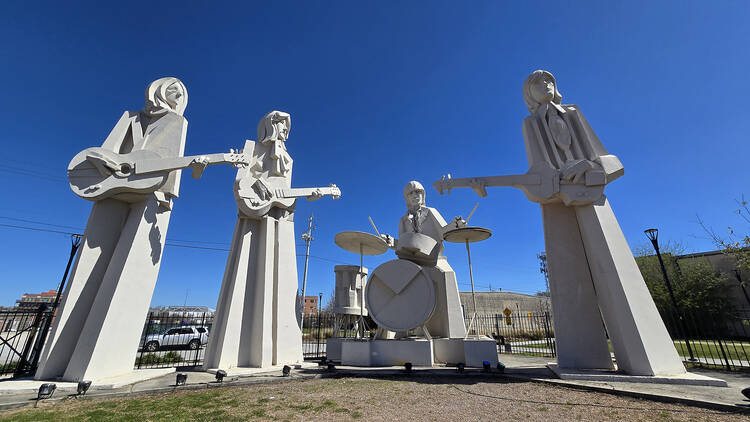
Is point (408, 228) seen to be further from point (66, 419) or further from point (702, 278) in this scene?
point (702, 278)

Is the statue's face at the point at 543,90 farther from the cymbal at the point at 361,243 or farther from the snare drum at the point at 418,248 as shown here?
the cymbal at the point at 361,243

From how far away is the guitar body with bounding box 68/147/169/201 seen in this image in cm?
803

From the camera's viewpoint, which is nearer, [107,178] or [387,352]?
[107,178]

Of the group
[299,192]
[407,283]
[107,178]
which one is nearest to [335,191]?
[299,192]

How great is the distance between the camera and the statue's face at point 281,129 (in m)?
12.0

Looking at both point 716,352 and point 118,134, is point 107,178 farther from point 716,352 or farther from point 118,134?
point 716,352

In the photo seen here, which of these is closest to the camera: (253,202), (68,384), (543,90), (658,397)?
(658,397)

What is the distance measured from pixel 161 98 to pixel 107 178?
304 centimetres

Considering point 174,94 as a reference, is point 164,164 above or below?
below

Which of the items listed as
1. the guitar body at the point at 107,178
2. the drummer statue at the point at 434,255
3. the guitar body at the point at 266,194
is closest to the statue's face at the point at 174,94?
the guitar body at the point at 107,178

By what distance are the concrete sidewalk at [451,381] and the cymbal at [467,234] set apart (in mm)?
4252

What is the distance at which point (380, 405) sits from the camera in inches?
229

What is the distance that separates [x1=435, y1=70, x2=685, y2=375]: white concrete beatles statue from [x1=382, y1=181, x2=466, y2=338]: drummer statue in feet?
8.61

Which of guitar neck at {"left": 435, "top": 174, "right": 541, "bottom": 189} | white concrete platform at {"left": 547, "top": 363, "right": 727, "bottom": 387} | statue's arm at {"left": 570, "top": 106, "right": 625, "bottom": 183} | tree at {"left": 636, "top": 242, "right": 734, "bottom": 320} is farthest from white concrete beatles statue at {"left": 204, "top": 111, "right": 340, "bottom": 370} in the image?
tree at {"left": 636, "top": 242, "right": 734, "bottom": 320}
